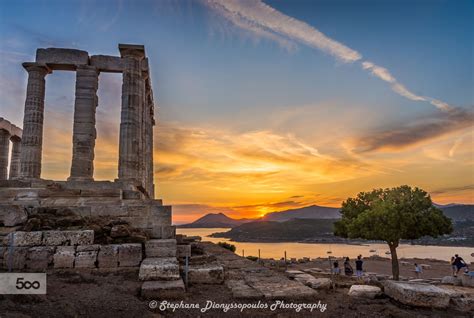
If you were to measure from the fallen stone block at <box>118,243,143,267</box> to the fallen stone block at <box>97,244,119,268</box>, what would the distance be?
0.47 feet

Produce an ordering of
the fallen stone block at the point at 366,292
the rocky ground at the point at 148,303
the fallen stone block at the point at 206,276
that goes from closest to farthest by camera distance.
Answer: the rocky ground at the point at 148,303 → the fallen stone block at the point at 366,292 → the fallen stone block at the point at 206,276

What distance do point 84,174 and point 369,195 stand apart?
21.6 metres

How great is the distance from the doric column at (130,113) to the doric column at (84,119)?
1.61 meters

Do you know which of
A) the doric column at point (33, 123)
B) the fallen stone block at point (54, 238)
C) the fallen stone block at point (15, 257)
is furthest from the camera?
the doric column at point (33, 123)

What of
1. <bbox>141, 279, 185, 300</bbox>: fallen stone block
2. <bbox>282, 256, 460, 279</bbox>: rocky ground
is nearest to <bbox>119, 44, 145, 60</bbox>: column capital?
<bbox>141, 279, 185, 300</bbox>: fallen stone block

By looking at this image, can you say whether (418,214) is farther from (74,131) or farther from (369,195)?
(74,131)

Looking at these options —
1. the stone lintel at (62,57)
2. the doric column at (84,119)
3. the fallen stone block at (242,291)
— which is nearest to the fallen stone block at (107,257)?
the fallen stone block at (242,291)

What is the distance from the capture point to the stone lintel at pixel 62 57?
1855cm

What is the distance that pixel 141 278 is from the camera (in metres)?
8.66

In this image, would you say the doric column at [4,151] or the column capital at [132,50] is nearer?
the column capital at [132,50]

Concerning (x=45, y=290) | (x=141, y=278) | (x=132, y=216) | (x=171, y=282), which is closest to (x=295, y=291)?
(x=171, y=282)

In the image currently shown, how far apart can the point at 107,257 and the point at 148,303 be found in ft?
11.1

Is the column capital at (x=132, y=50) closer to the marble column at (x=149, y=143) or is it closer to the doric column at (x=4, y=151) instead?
the marble column at (x=149, y=143)

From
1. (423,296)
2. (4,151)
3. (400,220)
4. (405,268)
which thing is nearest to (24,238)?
(423,296)
